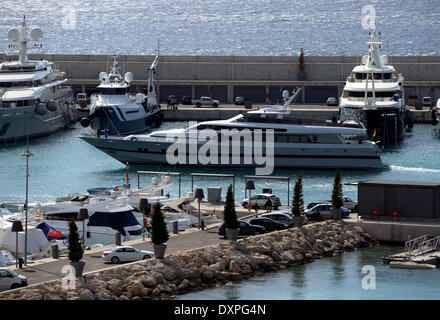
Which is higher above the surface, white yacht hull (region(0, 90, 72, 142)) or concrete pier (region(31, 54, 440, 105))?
concrete pier (region(31, 54, 440, 105))

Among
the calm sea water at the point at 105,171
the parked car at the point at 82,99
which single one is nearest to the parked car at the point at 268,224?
the calm sea water at the point at 105,171

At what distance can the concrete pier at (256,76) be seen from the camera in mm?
100062

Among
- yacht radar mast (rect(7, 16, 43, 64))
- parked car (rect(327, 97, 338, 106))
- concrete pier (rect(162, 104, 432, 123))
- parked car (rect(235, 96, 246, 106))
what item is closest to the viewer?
concrete pier (rect(162, 104, 432, 123))

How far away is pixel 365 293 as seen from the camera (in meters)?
40.0

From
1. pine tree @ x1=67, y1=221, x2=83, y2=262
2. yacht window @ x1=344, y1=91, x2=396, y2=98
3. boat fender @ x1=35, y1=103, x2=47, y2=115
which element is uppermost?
yacht window @ x1=344, y1=91, x2=396, y2=98

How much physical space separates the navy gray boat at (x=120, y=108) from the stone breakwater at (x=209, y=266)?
40.5 meters

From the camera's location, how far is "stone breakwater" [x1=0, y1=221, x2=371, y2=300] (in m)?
36.7

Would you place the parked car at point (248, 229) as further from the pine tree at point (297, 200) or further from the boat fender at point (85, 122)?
the boat fender at point (85, 122)

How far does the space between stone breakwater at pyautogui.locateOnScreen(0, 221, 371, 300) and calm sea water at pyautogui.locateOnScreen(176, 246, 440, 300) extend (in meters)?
0.51

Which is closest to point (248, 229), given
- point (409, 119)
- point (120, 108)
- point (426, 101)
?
point (120, 108)

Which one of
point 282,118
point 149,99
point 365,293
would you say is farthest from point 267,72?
point 365,293

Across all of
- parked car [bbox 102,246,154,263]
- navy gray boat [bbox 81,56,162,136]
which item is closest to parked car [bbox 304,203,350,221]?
parked car [bbox 102,246,154,263]

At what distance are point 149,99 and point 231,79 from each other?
38.3 ft

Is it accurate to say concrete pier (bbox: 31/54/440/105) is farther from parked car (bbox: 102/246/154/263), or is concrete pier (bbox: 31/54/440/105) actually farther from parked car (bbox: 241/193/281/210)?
parked car (bbox: 102/246/154/263)
